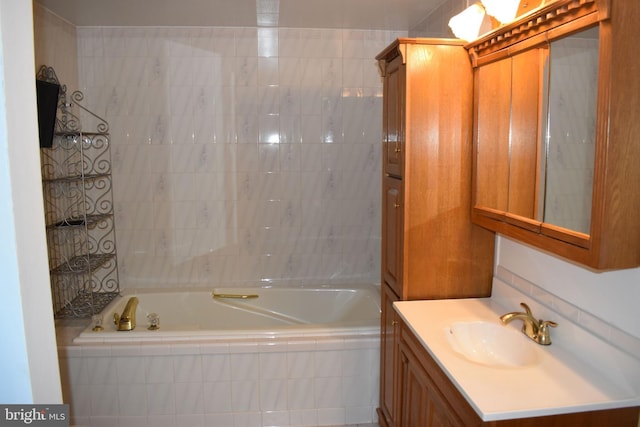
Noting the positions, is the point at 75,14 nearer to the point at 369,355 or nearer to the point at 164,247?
the point at 164,247

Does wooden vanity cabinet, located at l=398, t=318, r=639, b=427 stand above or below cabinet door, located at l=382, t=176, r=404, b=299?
below

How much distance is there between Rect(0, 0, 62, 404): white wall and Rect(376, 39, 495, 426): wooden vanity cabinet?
1.55m

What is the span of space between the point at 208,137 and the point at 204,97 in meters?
0.28

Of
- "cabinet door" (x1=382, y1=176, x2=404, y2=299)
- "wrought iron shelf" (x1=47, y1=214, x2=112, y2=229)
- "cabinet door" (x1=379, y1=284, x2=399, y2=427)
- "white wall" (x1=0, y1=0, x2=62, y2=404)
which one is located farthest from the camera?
"wrought iron shelf" (x1=47, y1=214, x2=112, y2=229)

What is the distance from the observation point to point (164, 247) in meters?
3.61

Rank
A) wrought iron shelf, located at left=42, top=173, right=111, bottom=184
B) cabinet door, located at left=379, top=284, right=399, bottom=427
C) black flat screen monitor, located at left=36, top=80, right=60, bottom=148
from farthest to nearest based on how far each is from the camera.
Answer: wrought iron shelf, located at left=42, top=173, right=111, bottom=184, black flat screen monitor, located at left=36, top=80, right=60, bottom=148, cabinet door, located at left=379, top=284, right=399, bottom=427

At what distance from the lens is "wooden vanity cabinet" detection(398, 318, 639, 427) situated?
138 cm

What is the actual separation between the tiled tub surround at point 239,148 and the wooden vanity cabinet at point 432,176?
4.24ft

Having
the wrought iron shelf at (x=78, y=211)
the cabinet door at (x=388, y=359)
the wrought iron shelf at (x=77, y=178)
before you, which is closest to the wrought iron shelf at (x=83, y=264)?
the wrought iron shelf at (x=78, y=211)

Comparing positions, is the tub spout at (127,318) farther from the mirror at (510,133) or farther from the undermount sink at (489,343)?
the mirror at (510,133)

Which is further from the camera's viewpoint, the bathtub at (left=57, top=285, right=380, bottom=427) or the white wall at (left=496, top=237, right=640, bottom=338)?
the bathtub at (left=57, top=285, right=380, bottom=427)

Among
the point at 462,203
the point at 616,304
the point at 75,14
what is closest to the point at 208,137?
the point at 75,14

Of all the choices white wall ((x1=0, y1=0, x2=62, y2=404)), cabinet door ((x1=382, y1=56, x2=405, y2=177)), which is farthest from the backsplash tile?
white wall ((x1=0, y1=0, x2=62, y2=404))

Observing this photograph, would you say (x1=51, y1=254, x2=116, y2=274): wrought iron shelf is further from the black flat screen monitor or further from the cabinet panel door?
the cabinet panel door
